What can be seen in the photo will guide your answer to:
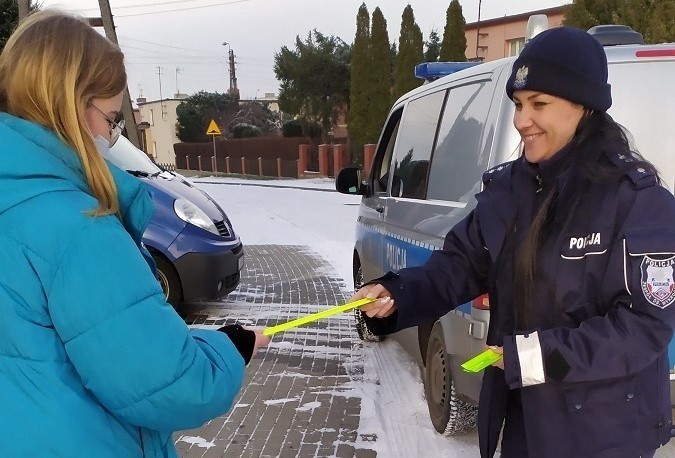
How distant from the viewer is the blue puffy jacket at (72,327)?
1.17 meters

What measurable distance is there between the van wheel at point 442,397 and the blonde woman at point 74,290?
2.22 m

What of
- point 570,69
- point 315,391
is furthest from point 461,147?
point 315,391

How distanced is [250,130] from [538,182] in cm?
4317

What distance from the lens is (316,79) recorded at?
33.7 meters

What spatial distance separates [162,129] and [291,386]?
53.9 metres

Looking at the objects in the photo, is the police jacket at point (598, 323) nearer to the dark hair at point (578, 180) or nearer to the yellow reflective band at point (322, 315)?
the dark hair at point (578, 180)

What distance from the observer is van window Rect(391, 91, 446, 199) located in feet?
12.5

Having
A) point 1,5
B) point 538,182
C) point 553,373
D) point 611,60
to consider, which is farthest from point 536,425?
point 1,5

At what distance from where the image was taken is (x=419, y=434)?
358cm

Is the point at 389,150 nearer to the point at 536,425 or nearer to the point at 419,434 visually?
the point at 419,434

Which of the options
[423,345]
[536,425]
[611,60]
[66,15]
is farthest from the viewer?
[423,345]

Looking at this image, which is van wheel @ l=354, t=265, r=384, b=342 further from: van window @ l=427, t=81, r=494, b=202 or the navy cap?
the navy cap

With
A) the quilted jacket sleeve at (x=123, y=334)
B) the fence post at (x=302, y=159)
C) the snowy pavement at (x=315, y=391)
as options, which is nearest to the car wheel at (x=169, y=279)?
the snowy pavement at (x=315, y=391)

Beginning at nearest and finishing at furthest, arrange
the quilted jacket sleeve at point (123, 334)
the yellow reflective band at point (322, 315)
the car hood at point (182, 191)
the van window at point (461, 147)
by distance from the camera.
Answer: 1. the quilted jacket sleeve at point (123, 334)
2. the yellow reflective band at point (322, 315)
3. the van window at point (461, 147)
4. the car hood at point (182, 191)
